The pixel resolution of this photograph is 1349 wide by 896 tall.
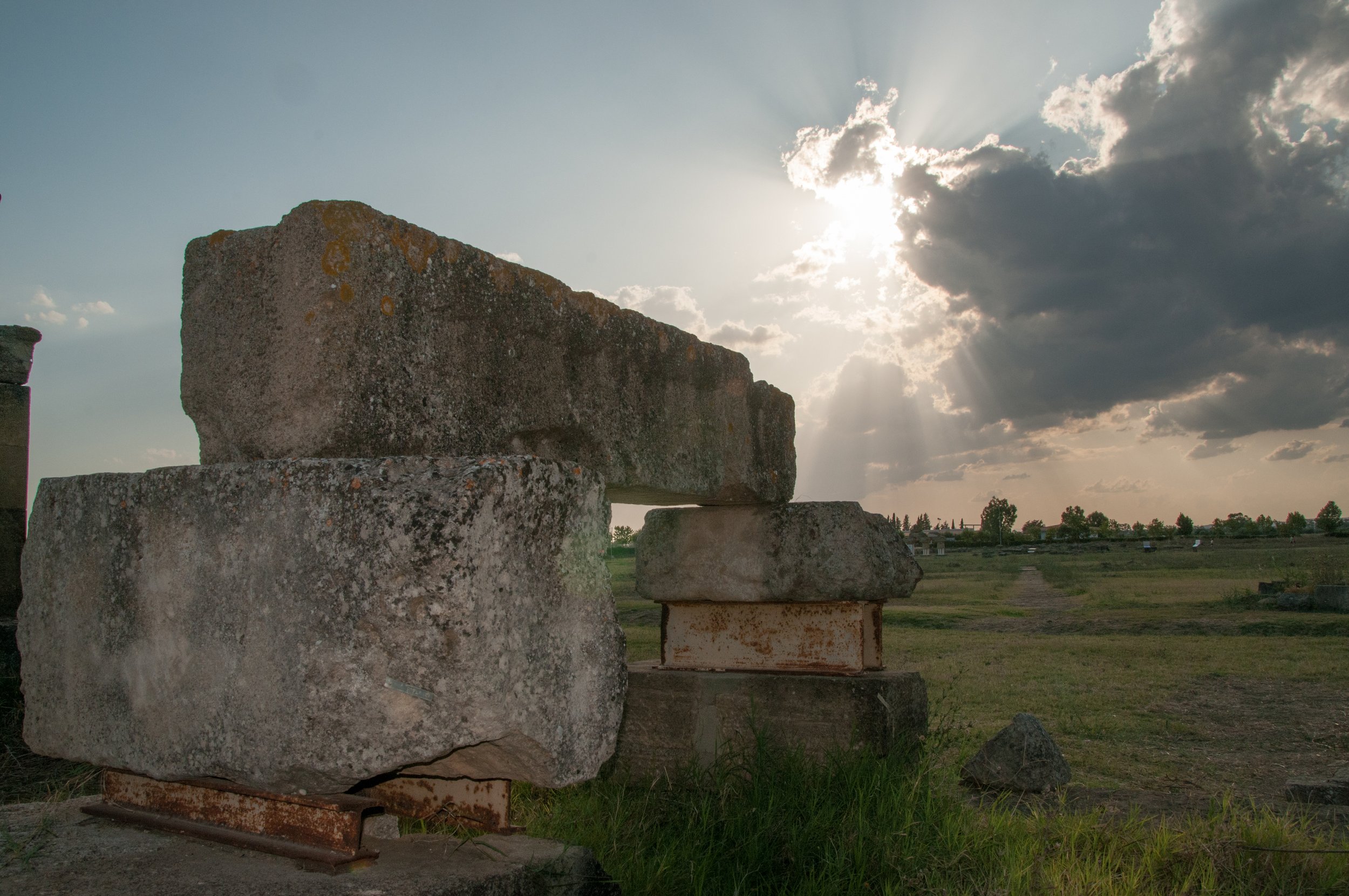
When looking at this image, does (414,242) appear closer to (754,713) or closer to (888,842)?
(888,842)

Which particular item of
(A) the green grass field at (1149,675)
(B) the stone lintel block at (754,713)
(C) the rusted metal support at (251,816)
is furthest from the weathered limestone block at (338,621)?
(A) the green grass field at (1149,675)

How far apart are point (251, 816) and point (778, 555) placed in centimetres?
243

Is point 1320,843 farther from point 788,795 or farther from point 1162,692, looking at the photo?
point 1162,692

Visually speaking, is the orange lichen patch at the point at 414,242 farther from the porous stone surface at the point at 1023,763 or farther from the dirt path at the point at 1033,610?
the dirt path at the point at 1033,610

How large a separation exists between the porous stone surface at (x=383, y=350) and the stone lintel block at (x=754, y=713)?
1.43 metres

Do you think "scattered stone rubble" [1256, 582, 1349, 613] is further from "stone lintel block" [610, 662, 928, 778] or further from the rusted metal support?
the rusted metal support

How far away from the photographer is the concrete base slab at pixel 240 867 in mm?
1738

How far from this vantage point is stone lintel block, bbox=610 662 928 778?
12.3 feet

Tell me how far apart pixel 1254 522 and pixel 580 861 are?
91.3 meters

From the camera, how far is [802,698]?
12.6ft

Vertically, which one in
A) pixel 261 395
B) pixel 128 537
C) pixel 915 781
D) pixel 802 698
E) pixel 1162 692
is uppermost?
pixel 261 395

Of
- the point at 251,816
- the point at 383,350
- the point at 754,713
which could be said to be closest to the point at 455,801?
the point at 251,816

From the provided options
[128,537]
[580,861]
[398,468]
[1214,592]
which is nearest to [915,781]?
[580,861]

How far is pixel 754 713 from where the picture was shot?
3893 millimetres
